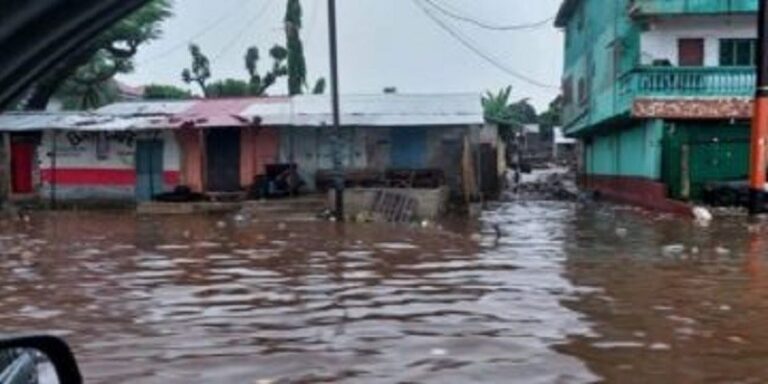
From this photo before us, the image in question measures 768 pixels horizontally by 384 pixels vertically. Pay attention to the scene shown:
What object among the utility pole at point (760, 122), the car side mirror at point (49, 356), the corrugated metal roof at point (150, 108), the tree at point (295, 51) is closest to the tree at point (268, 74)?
the tree at point (295, 51)

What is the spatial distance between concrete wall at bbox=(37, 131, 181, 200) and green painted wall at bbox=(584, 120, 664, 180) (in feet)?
44.9

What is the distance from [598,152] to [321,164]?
53.6 feet

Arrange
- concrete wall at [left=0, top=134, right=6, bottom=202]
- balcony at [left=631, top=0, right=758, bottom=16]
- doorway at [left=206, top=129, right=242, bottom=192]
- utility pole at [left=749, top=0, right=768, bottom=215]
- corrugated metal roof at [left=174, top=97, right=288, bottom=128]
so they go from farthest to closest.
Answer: doorway at [left=206, top=129, right=242, bottom=192], concrete wall at [left=0, top=134, right=6, bottom=202], corrugated metal roof at [left=174, top=97, right=288, bottom=128], balcony at [left=631, top=0, right=758, bottom=16], utility pole at [left=749, top=0, right=768, bottom=215]

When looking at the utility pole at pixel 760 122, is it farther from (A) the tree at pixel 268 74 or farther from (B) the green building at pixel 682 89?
(A) the tree at pixel 268 74

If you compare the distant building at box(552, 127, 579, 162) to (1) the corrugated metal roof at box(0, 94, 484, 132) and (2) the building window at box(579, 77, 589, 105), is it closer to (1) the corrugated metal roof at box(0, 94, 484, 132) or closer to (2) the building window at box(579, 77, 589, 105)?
(2) the building window at box(579, 77, 589, 105)

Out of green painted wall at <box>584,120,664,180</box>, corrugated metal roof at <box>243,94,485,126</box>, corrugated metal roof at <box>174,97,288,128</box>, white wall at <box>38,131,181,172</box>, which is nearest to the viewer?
corrugated metal roof at <box>243,94,485,126</box>

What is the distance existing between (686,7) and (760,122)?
9063 mm

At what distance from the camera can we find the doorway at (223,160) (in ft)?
95.1

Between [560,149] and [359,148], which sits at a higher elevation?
[560,149]

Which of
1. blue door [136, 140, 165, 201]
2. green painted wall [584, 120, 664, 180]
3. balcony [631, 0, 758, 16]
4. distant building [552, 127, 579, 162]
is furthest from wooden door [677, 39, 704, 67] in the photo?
distant building [552, 127, 579, 162]

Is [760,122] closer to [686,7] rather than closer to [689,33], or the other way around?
[686,7]

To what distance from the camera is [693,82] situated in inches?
1024

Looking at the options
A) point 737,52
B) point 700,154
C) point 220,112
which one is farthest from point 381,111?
point 737,52

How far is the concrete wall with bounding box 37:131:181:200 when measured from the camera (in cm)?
2956
